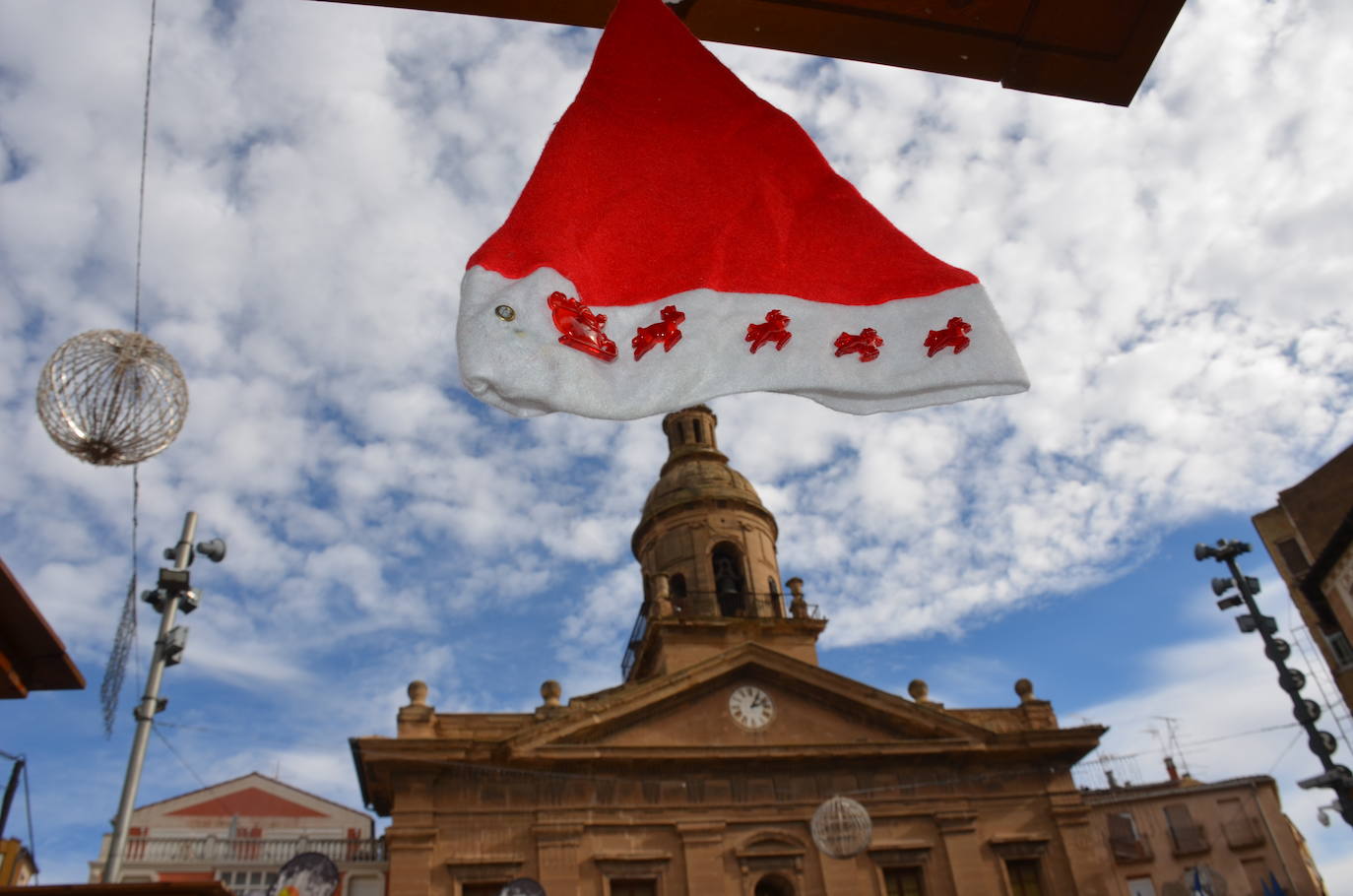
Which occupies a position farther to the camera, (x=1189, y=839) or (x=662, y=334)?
(x=1189, y=839)

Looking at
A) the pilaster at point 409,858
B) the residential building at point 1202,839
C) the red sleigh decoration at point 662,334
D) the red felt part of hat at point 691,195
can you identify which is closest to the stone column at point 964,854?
the residential building at point 1202,839

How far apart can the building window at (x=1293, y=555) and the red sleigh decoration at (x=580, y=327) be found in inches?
1737

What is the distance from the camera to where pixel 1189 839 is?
32.8 meters

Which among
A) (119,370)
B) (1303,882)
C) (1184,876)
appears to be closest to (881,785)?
(1184,876)

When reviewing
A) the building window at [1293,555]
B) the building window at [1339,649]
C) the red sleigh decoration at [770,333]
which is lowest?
the red sleigh decoration at [770,333]

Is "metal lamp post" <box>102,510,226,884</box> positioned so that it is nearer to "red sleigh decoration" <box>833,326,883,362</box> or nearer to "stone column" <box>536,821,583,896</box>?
"red sleigh decoration" <box>833,326,883,362</box>

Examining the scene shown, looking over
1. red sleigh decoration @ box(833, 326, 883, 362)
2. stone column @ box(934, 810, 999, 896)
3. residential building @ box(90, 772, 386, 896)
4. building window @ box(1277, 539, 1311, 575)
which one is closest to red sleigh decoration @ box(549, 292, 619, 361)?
red sleigh decoration @ box(833, 326, 883, 362)

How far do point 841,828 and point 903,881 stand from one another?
4.86 metres

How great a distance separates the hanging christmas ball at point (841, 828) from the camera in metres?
19.5

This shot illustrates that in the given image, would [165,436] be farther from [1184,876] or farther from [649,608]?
[1184,876]

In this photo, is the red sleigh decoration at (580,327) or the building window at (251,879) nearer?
the red sleigh decoration at (580,327)

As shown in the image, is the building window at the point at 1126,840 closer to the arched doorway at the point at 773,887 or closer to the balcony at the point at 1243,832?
the balcony at the point at 1243,832

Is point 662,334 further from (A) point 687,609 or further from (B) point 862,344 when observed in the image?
(A) point 687,609

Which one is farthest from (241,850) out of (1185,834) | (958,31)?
(1185,834)
